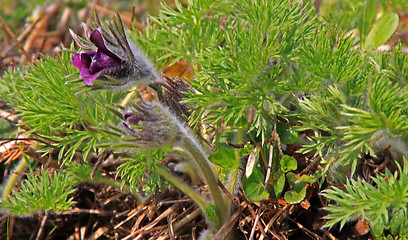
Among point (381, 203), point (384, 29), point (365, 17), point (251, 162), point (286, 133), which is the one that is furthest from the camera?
point (365, 17)

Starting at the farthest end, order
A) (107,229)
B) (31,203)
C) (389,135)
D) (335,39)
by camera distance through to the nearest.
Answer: (107,229) → (31,203) → (335,39) → (389,135)

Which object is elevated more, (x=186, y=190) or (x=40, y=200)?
(x=40, y=200)

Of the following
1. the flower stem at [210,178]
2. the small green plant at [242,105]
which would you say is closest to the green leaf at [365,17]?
the small green plant at [242,105]

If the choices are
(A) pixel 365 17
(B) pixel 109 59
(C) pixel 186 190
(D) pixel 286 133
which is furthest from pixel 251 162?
(A) pixel 365 17

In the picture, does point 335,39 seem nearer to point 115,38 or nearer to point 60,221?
point 115,38

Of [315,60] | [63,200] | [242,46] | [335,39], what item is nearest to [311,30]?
[335,39]

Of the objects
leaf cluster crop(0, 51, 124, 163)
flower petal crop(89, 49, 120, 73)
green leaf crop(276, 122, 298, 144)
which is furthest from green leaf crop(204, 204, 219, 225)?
flower petal crop(89, 49, 120, 73)

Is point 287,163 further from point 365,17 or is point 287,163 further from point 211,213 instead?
point 365,17

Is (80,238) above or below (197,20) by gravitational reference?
below
